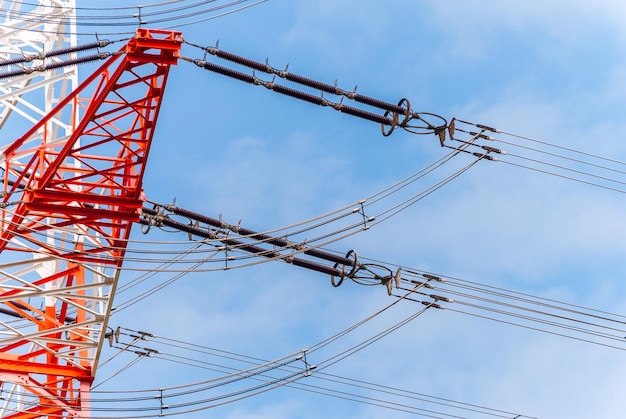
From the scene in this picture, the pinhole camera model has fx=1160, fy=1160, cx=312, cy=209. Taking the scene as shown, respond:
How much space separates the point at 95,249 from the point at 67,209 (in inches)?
57.8

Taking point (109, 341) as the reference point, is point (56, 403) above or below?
below

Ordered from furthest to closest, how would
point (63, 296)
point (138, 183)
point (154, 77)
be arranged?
1. point (63, 296)
2. point (138, 183)
3. point (154, 77)

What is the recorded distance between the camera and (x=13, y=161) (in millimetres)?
26797

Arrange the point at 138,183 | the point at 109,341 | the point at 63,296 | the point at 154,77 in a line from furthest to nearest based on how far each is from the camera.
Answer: the point at 109,341
the point at 63,296
the point at 138,183
the point at 154,77

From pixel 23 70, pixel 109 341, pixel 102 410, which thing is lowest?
pixel 102 410

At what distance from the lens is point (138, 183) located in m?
25.7

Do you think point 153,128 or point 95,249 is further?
point 95,249

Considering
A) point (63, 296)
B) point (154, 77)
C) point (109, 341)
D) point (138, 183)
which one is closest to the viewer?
point (154, 77)

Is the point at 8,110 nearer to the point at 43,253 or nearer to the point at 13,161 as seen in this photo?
the point at 13,161

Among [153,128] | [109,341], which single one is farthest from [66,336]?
[153,128]

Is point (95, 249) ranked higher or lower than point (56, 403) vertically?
higher

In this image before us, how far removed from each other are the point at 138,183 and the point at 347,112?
493 cm

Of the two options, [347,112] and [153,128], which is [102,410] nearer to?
[153,128]

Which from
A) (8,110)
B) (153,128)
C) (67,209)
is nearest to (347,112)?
(153,128)
